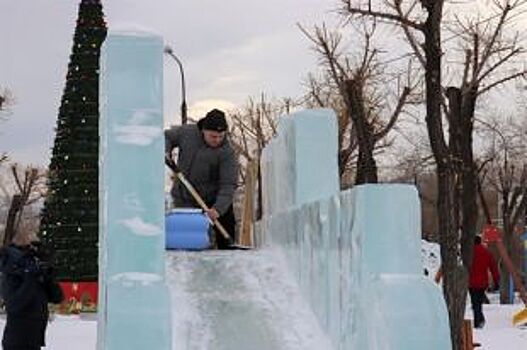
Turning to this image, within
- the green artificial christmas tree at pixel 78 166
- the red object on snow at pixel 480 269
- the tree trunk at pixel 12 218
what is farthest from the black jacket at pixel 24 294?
the tree trunk at pixel 12 218

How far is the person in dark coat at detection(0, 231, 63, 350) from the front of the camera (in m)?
8.54

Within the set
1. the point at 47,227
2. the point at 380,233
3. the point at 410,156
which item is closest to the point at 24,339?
the point at 380,233

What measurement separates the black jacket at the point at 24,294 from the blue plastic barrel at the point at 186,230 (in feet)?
4.59

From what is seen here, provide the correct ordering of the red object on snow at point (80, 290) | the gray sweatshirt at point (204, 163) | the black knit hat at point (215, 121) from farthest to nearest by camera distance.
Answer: the red object on snow at point (80, 290)
the gray sweatshirt at point (204, 163)
the black knit hat at point (215, 121)

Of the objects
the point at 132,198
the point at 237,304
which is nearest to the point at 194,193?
the point at 237,304

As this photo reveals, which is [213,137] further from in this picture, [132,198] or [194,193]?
[132,198]

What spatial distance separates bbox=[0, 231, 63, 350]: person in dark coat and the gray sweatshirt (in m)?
1.52

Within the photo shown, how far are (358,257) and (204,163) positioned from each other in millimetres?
4138

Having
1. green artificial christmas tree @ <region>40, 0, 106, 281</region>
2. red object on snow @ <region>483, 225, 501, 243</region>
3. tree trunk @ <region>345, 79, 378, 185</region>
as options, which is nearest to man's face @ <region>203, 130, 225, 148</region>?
tree trunk @ <region>345, 79, 378, 185</region>

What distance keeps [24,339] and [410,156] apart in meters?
34.4

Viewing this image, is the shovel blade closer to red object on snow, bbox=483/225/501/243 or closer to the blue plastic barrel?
red object on snow, bbox=483/225/501/243

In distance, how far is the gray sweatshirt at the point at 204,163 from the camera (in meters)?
8.91

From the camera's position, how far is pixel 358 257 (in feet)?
16.5

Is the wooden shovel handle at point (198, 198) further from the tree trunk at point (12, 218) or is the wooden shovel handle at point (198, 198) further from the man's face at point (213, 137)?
the tree trunk at point (12, 218)
